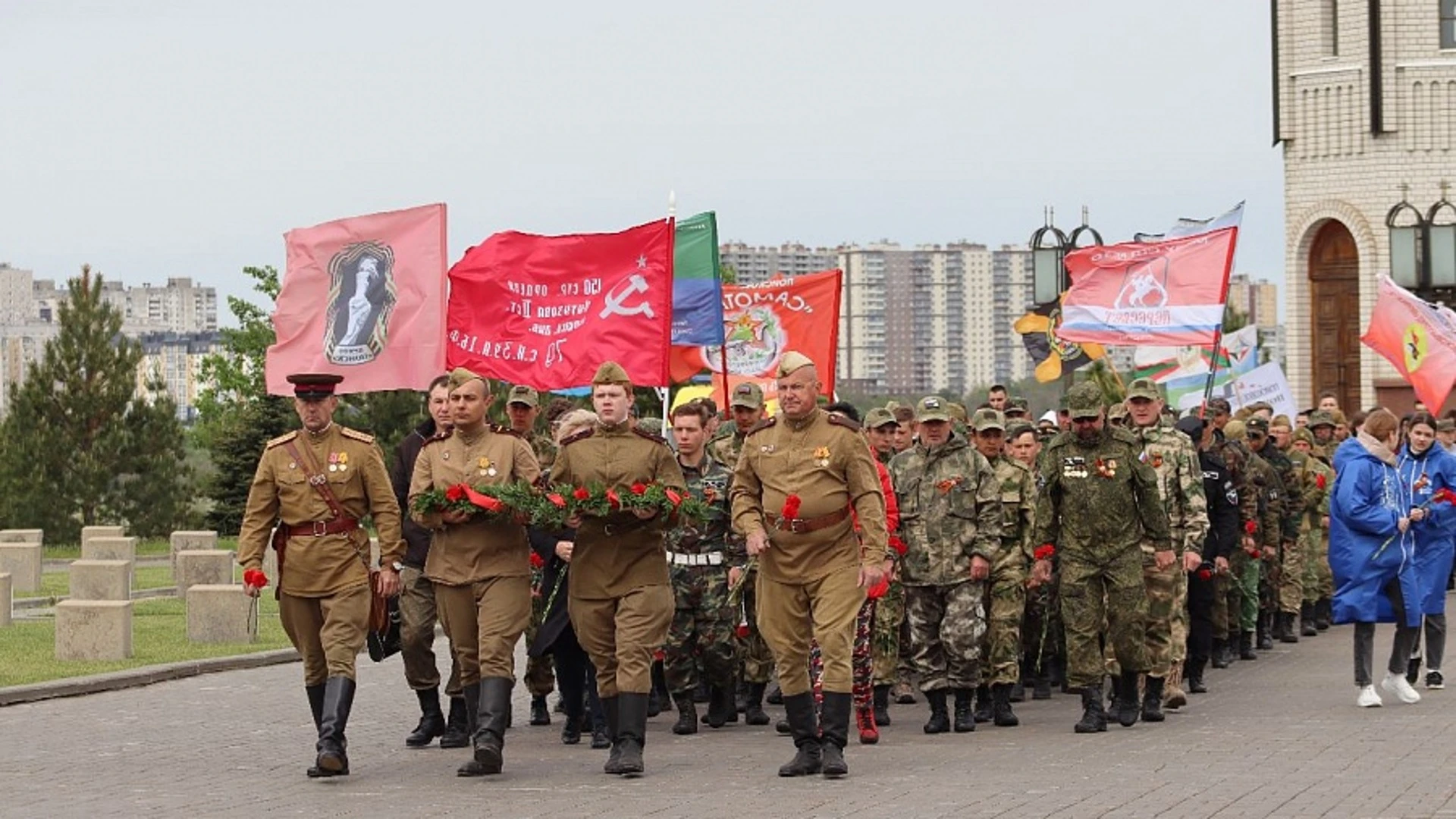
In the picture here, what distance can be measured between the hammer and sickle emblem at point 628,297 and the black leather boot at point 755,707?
3.55 metres

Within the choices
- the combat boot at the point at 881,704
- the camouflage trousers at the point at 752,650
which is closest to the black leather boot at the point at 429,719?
the camouflage trousers at the point at 752,650

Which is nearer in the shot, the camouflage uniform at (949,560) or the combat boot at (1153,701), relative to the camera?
the camouflage uniform at (949,560)

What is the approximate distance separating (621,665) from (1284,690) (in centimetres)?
661

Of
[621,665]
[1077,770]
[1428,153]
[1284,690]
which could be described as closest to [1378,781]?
[1077,770]

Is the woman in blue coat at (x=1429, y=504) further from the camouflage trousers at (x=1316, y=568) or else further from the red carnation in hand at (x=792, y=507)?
the camouflage trousers at (x=1316, y=568)

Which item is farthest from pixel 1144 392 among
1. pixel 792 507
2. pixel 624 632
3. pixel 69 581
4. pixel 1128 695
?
pixel 69 581

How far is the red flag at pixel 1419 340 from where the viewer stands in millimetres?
27875

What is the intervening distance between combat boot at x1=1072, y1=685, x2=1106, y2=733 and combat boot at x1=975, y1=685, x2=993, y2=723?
3.08 feet

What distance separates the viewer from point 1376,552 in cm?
1738

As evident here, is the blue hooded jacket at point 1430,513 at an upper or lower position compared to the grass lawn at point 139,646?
upper

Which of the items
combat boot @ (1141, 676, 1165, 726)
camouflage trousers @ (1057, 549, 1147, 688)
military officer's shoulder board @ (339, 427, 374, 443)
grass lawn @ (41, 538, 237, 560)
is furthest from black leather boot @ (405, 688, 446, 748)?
grass lawn @ (41, 538, 237, 560)

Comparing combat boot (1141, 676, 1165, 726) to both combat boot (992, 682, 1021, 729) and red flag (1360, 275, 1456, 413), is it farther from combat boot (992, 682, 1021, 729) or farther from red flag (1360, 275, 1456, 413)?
red flag (1360, 275, 1456, 413)

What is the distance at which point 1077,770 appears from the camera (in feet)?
44.7

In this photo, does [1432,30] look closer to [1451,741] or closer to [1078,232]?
[1078,232]
